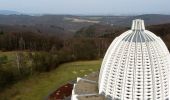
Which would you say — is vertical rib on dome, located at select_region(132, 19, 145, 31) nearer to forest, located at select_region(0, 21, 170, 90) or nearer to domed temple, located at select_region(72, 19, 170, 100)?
domed temple, located at select_region(72, 19, 170, 100)

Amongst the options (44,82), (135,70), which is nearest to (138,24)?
(135,70)

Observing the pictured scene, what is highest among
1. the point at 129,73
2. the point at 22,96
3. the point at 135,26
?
the point at 135,26

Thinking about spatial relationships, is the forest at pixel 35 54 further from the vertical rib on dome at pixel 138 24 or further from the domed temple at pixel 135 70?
the vertical rib on dome at pixel 138 24

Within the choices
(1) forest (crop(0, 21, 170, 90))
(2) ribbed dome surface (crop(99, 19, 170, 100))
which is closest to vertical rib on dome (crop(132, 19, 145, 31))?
(2) ribbed dome surface (crop(99, 19, 170, 100))

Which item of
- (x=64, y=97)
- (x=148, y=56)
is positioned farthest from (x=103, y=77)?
(x=64, y=97)

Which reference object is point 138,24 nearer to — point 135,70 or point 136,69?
point 136,69

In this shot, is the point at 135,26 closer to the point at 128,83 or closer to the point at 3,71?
the point at 128,83

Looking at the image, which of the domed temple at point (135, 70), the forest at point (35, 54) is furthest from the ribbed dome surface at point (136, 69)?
the forest at point (35, 54)
